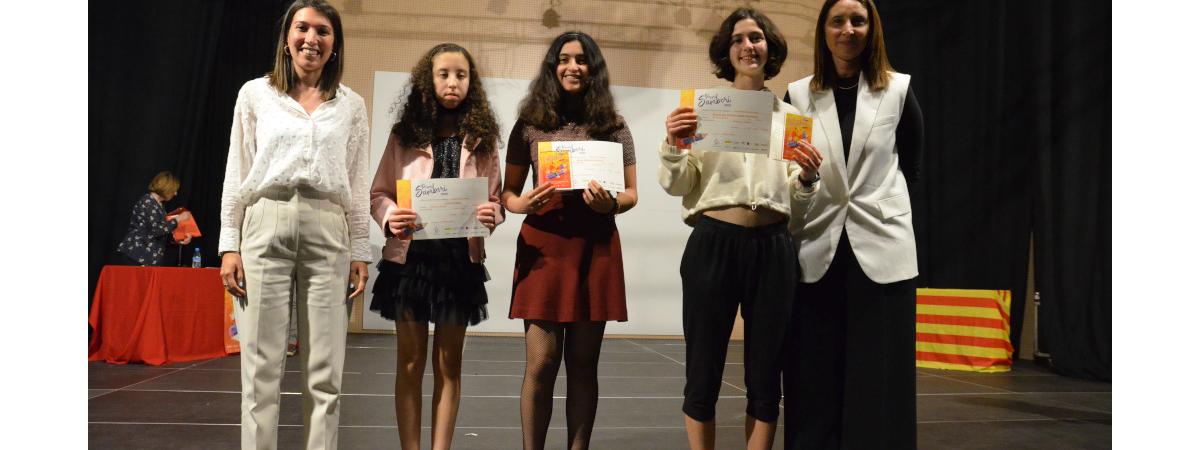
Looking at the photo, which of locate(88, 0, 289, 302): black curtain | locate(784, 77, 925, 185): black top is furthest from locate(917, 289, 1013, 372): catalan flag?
locate(88, 0, 289, 302): black curtain

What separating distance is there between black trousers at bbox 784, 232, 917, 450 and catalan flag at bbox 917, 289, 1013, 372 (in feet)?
14.5

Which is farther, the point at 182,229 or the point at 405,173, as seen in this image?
the point at 182,229

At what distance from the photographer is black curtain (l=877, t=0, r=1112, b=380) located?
18.1 feet

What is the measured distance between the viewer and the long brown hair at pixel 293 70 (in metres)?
1.98

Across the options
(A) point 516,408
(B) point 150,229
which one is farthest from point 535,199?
(B) point 150,229

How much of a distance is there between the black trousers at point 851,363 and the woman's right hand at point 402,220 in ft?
3.56

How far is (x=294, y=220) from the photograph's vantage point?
6.17 feet

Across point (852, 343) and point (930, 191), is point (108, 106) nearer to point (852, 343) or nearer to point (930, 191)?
point (852, 343)

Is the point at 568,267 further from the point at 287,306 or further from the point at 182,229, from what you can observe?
the point at 182,229

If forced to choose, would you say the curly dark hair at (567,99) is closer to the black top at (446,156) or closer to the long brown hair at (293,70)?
the black top at (446,156)

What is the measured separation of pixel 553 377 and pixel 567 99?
83 cm

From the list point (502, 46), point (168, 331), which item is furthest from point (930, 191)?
point (168, 331)

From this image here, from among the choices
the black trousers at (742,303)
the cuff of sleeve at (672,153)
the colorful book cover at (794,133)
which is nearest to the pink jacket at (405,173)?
the cuff of sleeve at (672,153)

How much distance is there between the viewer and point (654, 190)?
24.5 feet
